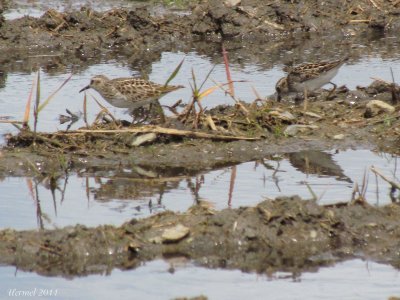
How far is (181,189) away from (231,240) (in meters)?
2.06

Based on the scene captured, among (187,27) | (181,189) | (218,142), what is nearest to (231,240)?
(181,189)

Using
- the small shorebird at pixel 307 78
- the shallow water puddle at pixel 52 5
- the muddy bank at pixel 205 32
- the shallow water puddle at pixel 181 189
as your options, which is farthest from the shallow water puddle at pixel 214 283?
the shallow water puddle at pixel 52 5

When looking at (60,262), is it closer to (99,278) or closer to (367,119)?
(99,278)

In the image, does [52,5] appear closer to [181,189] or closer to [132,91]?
[132,91]

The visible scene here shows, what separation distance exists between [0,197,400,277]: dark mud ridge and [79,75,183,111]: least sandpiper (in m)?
3.98

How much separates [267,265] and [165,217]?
1.08 m

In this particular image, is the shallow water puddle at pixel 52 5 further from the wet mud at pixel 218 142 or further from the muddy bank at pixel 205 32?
the muddy bank at pixel 205 32

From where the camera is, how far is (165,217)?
30.5 ft

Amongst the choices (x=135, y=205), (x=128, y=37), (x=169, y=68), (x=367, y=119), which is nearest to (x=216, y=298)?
(x=135, y=205)

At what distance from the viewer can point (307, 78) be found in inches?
572

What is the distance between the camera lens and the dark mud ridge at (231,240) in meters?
8.74

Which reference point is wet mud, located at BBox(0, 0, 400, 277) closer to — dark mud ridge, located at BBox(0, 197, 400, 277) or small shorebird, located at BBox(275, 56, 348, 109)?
dark mud ridge, located at BBox(0, 197, 400, 277)

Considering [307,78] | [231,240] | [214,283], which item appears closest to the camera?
[214,283]

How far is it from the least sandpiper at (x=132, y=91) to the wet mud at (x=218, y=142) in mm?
610
